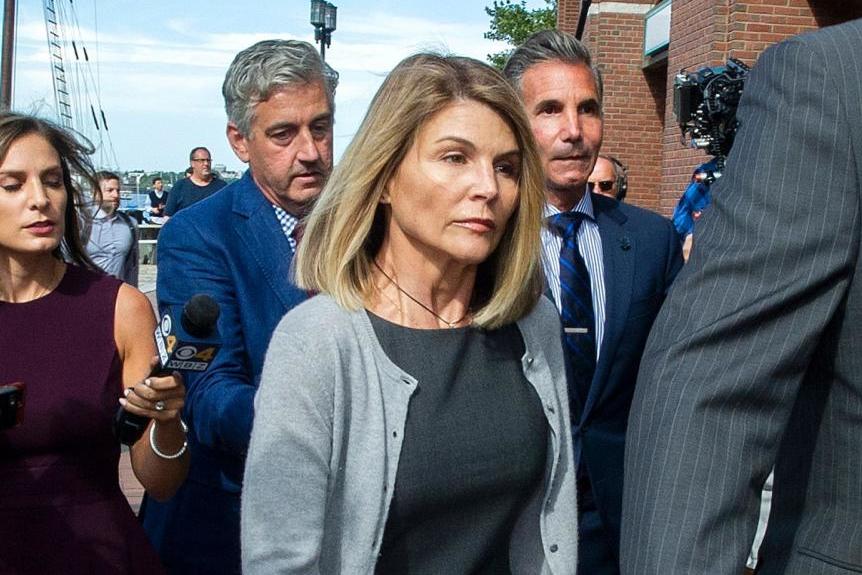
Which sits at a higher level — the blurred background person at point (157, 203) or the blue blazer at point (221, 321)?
the blue blazer at point (221, 321)

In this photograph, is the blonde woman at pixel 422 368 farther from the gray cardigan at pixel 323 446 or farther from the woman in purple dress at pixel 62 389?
the woman in purple dress at pixel 62 389

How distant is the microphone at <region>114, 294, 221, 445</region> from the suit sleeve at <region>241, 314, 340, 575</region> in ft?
0.92

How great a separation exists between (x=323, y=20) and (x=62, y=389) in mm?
16698

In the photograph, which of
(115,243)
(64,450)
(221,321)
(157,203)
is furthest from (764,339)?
(157,203)

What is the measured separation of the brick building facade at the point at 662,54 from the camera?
972cm

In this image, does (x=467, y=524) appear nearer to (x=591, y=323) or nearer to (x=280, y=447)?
(x=280, y=447)

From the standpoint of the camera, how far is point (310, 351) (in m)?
2.06

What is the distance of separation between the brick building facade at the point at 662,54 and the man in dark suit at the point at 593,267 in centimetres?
626

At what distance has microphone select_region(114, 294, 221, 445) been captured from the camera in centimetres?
226

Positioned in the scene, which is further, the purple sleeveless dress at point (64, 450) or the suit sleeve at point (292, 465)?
the purple sleeveless dress at point (64, 450)

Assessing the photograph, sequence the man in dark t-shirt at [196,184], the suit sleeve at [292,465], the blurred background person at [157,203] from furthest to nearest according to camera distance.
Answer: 1. the blurred background person at [157,203]
2. the man in dark t-shirt at [196,184]
3. the suit sleeve at [292,465]

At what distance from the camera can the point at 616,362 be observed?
3.04 meters

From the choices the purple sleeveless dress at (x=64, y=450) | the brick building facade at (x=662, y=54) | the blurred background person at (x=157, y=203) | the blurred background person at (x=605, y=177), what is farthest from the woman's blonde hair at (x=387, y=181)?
the blurred background person at (x=157, y=203)

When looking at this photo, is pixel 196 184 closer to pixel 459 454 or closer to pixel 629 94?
pixel 629 94
